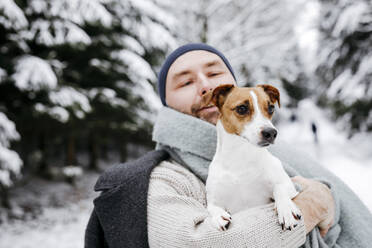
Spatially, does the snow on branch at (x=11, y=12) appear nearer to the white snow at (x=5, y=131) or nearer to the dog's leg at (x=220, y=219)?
the white snow at (x=5, y=131)

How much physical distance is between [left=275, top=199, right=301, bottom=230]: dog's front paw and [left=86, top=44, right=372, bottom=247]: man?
0.09 feet

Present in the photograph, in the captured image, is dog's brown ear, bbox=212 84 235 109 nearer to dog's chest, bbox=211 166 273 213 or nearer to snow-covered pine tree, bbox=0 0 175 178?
dog's chest, bbox=211 166 273 213

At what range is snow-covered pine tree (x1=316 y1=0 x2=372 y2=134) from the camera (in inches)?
311

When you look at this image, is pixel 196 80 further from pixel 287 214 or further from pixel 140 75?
pixel 140 75

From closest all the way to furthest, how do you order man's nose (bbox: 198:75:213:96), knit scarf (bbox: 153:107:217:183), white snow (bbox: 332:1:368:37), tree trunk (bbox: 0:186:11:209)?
knit scarf (bbox: 153:107:217:183) < man's nose (bbox: 198:75:213:96) < tree trunk (bbox: 0:186:11:209) < white snow (bbox: 332:1:368:37)

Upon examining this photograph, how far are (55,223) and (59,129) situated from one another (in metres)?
1.94

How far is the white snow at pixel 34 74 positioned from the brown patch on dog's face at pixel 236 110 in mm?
3828

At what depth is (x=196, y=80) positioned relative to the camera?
1947mm

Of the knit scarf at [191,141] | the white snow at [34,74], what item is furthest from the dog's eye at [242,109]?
the white snow at [34,74]

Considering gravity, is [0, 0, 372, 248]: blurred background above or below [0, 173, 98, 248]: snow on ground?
above

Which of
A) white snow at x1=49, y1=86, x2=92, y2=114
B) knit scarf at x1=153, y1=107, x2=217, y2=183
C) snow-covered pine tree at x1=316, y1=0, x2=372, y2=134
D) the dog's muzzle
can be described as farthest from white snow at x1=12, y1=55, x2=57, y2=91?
snow-covered pine tree at x1=316, y1=0, x2=372, y2=134

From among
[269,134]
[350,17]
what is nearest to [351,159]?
[350,17]

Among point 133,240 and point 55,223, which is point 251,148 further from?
point 55,223

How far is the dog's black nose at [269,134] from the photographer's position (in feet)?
4.25
